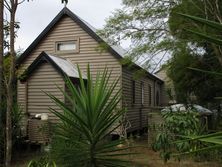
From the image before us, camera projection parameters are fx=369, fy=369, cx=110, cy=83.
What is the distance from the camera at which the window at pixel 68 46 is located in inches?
669

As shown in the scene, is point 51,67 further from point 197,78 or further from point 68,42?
point 197,78

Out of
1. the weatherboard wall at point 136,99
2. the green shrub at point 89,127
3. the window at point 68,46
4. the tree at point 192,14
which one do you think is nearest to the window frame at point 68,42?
the window at point 68,46

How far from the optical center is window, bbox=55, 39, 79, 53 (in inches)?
669

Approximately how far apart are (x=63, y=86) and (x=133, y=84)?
577cm

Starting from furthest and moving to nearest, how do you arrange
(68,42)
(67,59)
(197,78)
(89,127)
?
(197,78)
(68,42)
(67,59)
(89,127)

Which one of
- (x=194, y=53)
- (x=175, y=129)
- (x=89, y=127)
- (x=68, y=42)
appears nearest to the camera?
(x=89, y=127)

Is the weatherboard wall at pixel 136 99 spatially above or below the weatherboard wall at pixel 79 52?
below

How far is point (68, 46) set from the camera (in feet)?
56.7

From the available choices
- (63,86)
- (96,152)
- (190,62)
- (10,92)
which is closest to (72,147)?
(96,152)

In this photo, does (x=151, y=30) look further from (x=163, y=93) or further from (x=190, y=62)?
(x=163, y=93)

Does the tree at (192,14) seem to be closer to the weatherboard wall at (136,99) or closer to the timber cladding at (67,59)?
the timber cladding at (67,59)

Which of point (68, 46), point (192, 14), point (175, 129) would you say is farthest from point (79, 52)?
point (175, 129)

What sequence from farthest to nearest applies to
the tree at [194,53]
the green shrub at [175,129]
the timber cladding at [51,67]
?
the timber cladding at [51,67], the tree at [194,53], the green shrub at [175,129]

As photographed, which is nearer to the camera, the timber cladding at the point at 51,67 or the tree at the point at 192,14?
the tree at the point at 192,14
